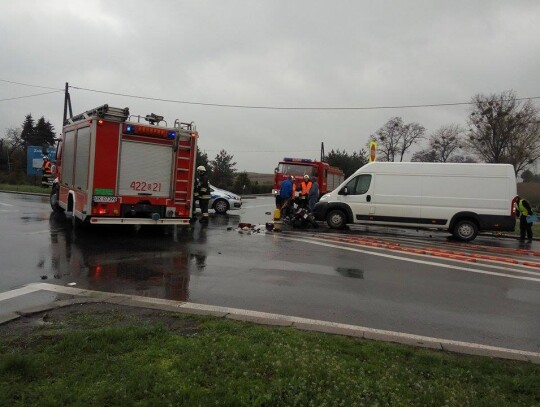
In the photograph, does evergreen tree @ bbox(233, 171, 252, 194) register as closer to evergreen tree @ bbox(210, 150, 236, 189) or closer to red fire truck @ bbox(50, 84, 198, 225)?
evergreen tree @ bbox(210, 150, 236, 189)

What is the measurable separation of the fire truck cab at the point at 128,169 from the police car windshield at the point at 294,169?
12.1 m

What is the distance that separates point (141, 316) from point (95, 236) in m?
7.32

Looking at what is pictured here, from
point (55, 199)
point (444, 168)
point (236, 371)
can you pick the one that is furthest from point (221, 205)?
point (236, 371)

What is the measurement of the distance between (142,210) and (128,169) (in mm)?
1090

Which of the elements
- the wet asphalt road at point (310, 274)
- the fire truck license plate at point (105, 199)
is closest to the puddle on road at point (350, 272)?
the wet asphalt road at point (310, 274)

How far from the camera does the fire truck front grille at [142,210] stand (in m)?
11.7

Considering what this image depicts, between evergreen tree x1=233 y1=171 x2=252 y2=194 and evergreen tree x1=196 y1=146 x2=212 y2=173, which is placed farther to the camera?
evergreen tree x1=233 y1=171 x2=252 y2=194

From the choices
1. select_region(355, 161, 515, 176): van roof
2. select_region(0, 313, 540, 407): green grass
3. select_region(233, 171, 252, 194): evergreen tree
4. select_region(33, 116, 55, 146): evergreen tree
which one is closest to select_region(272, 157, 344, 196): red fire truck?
select_region(355, 161, 515, 176): van roof

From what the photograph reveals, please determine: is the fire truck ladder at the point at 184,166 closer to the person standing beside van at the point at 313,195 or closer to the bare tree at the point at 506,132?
the person standing beside van at the point at 313,195

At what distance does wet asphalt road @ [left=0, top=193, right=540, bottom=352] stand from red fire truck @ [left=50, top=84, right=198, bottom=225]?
700mm

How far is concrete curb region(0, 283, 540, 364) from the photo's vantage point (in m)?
4.66

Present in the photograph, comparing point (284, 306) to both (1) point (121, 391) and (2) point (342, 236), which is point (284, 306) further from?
(2) point (342, 236)

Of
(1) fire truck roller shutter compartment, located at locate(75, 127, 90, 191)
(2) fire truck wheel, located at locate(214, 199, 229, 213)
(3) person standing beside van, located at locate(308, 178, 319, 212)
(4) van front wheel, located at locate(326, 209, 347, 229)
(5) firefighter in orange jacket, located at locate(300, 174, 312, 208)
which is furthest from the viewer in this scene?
(2) fire truck wheel, located at locate(214, 199, 229, 213)

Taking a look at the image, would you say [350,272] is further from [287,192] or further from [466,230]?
[287,192]
